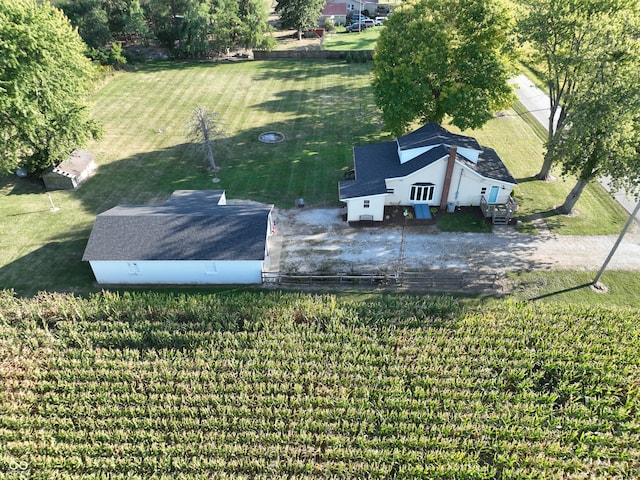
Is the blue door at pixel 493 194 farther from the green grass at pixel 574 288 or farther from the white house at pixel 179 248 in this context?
the white house at pixel 179 248

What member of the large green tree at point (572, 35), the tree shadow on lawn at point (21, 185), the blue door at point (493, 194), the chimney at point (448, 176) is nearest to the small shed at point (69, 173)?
the tree shadow on lawn at point (21, 185)

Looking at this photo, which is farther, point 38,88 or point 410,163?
point 38,88

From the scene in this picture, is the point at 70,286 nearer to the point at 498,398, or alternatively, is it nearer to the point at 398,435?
the point at 398,435

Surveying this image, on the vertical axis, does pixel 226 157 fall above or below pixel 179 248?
below

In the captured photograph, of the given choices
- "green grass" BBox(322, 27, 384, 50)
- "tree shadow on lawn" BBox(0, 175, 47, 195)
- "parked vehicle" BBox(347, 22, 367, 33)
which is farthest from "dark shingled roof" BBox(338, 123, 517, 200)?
"parked vehicle" BBox(347, 22, 367, 33)

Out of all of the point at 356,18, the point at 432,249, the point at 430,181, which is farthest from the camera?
the point at 356,18

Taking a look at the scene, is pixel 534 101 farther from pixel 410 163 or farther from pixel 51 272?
pixel 51 272

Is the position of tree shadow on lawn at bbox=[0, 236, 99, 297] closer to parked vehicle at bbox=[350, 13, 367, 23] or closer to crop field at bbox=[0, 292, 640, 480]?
crop field at bbox=[0, 292, 640, 480]

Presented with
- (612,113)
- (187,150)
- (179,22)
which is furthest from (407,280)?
(179,22)
